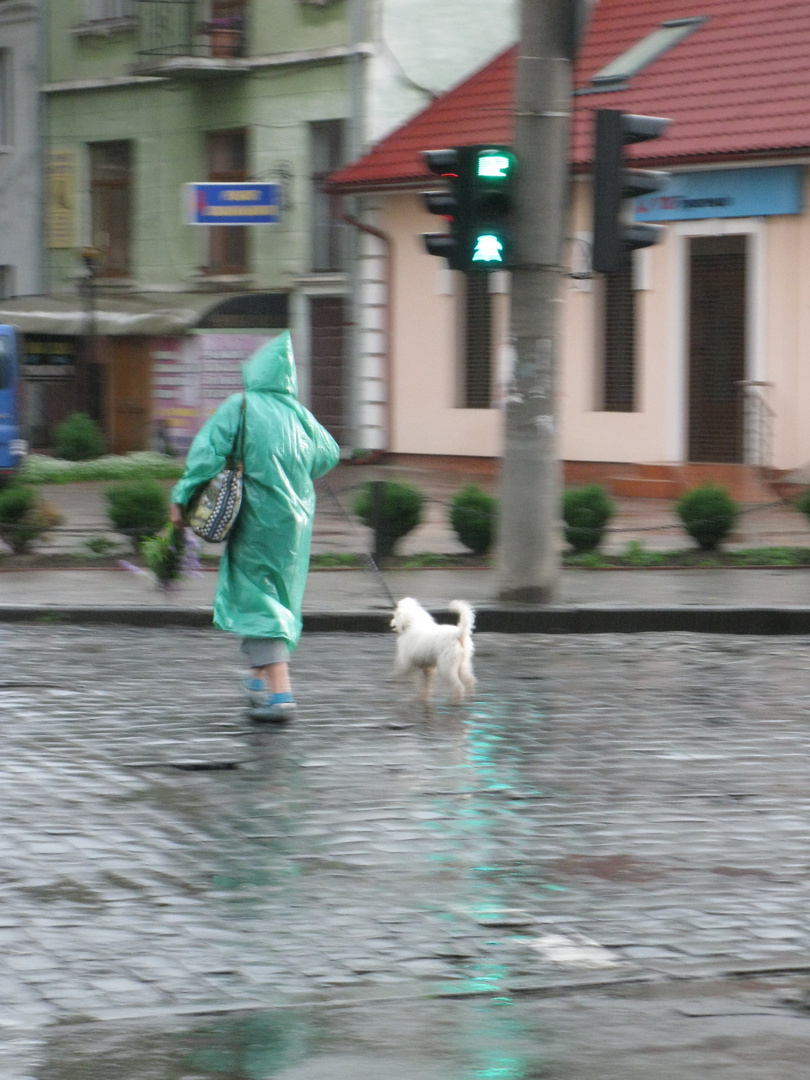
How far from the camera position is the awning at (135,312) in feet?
94.9

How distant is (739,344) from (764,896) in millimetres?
18272

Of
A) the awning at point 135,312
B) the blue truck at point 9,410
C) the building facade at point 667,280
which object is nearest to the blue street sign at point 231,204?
the building facade at point 667,280

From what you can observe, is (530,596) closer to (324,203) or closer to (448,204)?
(448,204)

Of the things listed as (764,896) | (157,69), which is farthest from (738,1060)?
(157,69)

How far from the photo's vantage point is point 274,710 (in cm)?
841

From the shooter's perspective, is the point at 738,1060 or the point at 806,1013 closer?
the point at 738,1060

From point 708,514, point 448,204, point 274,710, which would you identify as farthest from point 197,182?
point 274,710

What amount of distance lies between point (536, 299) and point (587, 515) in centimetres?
370

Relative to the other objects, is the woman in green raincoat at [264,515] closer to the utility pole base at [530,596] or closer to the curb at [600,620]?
Result: the curb at [600,620]

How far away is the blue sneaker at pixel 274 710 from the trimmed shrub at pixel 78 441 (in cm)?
2079

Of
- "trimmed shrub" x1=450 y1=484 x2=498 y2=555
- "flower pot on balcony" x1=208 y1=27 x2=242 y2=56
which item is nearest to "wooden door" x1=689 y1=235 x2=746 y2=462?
"trimmed shrub" x1=450 y1=484 x2=498 y2=555

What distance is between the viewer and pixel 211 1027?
13.8ft

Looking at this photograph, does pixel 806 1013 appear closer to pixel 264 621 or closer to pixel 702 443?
pixel 264 621

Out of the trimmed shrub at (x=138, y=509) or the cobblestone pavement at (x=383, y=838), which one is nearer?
the cobblestone pavement at (x=383, y=838)
